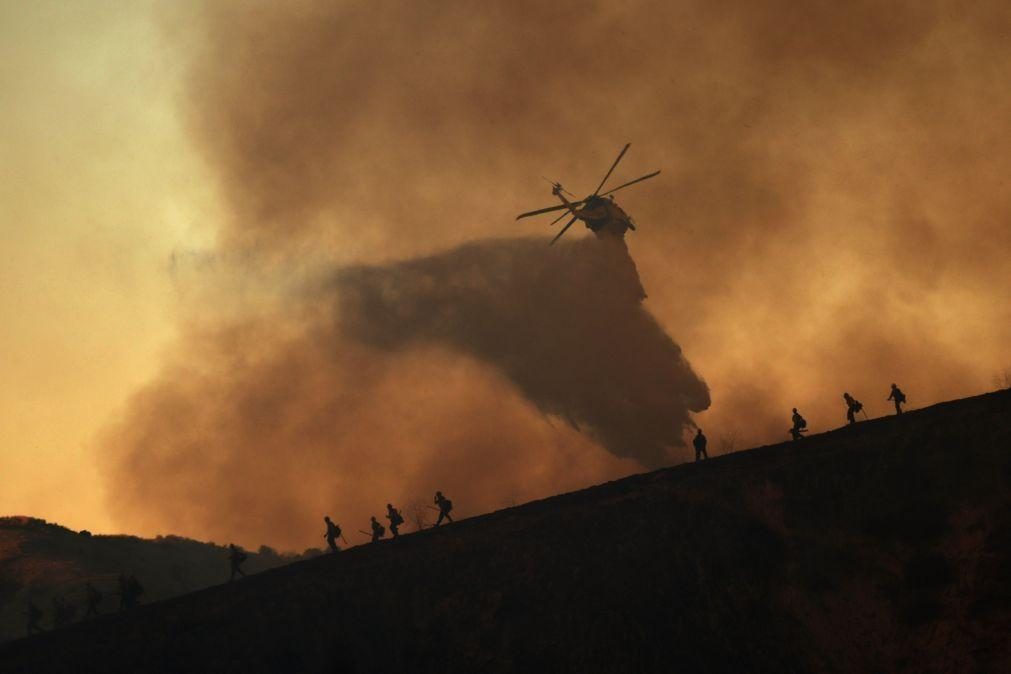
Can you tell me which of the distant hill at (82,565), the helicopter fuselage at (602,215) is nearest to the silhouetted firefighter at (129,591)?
the distant hill at (82,565)

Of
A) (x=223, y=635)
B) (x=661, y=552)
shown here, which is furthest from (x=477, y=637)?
(x=223, y=635)

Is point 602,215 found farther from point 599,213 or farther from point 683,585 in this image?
point 683,585

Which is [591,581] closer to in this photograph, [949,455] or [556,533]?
[556,533]

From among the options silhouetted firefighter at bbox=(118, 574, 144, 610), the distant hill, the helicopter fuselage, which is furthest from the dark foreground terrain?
the helicopter fuselage

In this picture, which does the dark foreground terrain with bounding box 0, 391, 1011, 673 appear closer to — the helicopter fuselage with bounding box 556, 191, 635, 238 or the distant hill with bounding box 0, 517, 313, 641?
the distant hill with bounding box 0, 517, 313, 641

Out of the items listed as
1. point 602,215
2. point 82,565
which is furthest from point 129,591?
point 602,215
